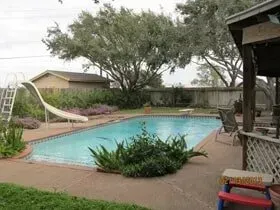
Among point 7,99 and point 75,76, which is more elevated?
point 75,76

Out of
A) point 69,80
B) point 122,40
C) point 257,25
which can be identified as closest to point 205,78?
point 69,80

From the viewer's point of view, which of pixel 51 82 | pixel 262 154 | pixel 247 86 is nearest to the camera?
pixel 262 154

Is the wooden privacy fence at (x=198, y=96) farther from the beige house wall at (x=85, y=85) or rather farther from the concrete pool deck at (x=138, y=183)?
the concrete pool deck at (x=138, y=183)

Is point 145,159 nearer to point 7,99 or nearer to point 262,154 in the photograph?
point 262,154

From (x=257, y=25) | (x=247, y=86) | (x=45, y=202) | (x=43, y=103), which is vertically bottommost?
(x=45, y=202)

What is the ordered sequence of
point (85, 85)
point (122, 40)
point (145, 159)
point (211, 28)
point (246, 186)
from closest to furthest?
point (246, 186) < point (145, 159) < point (211, 28) < point (122, 40) < point (85, 85)

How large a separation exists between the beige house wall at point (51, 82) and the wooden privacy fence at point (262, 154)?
24.8 meters

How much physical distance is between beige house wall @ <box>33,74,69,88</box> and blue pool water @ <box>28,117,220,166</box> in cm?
1081

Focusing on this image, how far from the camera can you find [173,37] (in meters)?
23.4

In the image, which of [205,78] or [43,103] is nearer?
[43,103]

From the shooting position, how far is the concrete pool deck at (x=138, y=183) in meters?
5.07

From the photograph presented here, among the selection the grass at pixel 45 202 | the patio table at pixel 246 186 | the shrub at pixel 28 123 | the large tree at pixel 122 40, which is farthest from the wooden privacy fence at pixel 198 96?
the grass at pixel 45 202

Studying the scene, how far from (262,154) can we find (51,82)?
87.8 ft

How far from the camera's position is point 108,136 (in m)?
14.8
